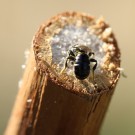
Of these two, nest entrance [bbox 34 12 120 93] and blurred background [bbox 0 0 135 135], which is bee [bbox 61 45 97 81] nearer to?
nest entrance [bbox 34 12 120 93]

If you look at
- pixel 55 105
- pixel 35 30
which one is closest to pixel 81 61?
pixel 55 105

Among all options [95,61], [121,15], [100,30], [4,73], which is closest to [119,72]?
[95,61]

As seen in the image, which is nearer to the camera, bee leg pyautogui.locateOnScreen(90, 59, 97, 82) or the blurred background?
bee leg pyautogui.locateOnScreen(90, 59, 97, 82)

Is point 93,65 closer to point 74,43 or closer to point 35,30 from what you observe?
point 74,43

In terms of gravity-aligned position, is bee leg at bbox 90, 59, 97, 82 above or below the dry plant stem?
above

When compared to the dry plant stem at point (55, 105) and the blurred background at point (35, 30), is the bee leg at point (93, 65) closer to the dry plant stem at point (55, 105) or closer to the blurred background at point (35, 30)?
the dry plant stem at point (55, 105)

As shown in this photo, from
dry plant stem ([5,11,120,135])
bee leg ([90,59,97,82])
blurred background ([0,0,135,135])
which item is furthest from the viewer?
blurred background ([0,0,135,135])

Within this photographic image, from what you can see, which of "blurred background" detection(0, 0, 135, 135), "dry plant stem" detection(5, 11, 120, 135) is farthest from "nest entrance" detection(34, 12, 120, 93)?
"blurred background" detection(0, 0, 135, 135)
